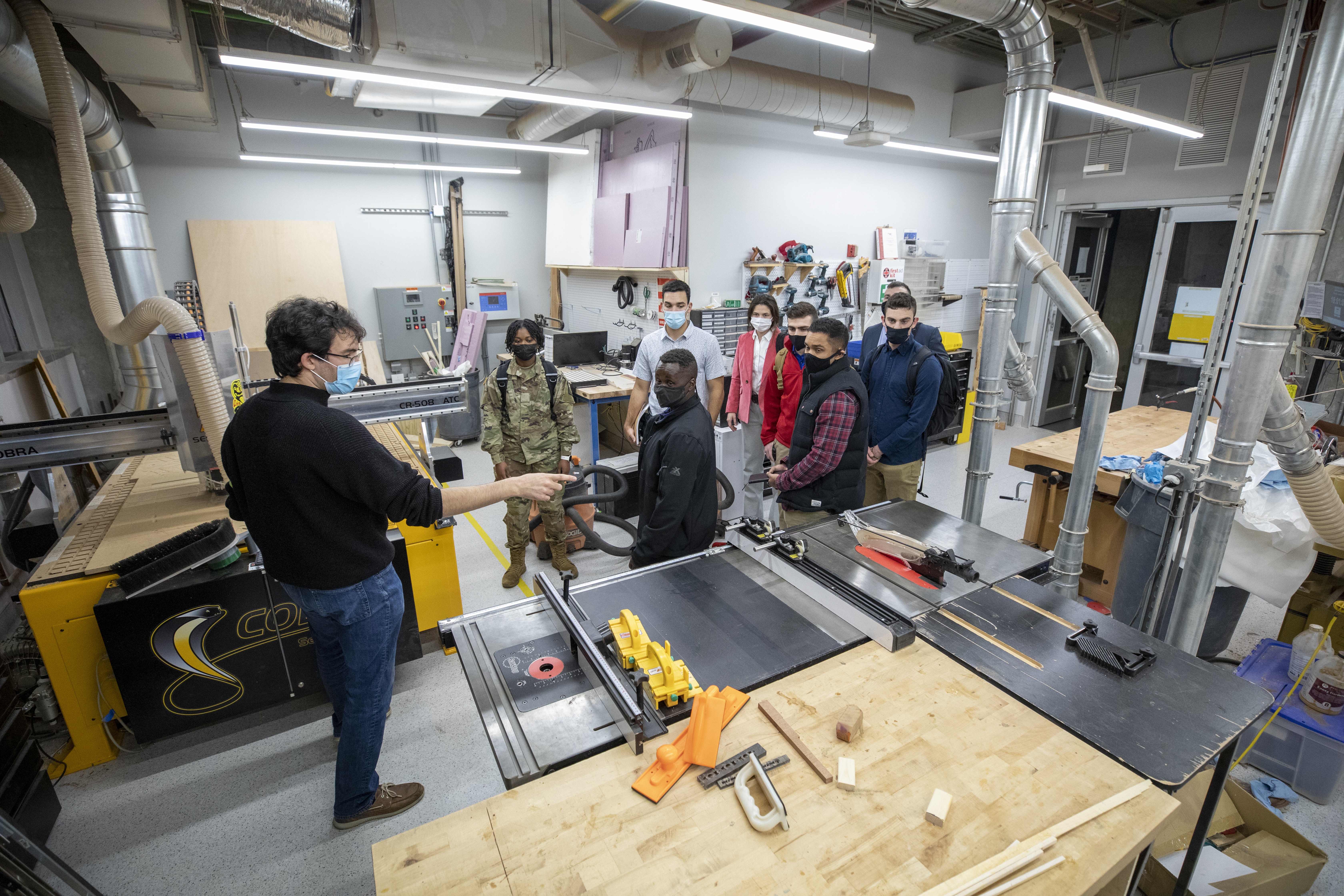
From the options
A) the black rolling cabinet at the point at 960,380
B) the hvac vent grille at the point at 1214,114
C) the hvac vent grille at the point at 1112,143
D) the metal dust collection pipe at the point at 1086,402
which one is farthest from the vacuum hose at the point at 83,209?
the hvac vent grille at the point at 1214,114

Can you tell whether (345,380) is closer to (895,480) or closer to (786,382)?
(786,382)

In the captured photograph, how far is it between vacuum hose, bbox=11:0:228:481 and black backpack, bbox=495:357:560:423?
144 cm

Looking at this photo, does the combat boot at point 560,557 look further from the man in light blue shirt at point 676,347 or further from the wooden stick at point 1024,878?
the wooden stick at point 1024,878

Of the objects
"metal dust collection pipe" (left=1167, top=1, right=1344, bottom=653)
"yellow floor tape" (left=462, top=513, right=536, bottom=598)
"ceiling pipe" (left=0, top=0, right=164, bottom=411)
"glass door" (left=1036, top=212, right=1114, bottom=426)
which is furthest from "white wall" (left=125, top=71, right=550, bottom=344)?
"metal dust collection pipe" (left=1167, top=1, right=1344, bottom=653)

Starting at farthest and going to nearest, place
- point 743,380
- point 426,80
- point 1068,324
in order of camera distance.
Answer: point 1068,324 → point 743,380 → point 426,80

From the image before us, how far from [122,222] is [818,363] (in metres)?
5.41

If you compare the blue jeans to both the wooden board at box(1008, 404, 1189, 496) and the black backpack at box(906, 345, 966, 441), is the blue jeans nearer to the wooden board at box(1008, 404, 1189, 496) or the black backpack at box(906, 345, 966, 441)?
the black backpack at box(906, 345, 966, 441)

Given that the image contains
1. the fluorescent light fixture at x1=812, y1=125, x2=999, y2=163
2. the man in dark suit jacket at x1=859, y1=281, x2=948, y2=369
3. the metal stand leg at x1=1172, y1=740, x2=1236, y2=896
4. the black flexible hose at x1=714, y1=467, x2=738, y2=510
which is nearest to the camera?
the metal stand leg at x1=1172, y1=740, x2=1236, y2=896

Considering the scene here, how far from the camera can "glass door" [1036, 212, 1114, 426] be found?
673 centimetres

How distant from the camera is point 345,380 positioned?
1.93 meters

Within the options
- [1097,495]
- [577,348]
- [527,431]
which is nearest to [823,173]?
[577,348]

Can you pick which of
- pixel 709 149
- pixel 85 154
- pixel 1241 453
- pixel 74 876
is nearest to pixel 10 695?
pixel 74 876

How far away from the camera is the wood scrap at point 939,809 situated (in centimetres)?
120

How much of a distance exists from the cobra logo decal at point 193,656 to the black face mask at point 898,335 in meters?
3.41
